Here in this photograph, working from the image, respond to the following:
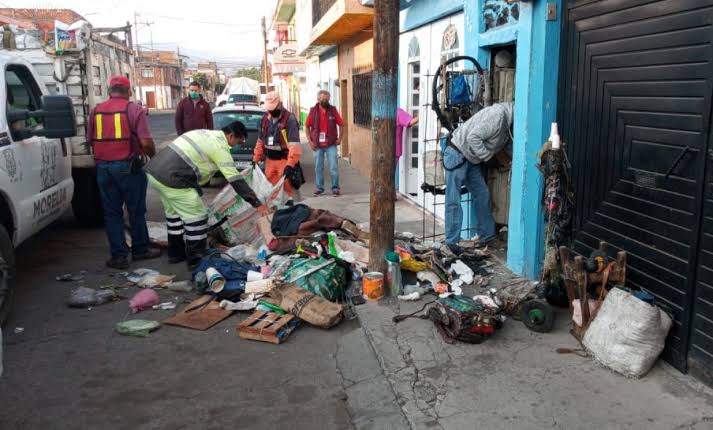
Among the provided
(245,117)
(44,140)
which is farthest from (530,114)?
(245,117)

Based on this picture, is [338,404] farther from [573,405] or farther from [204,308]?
[204,308]

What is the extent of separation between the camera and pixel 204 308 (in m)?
5.53

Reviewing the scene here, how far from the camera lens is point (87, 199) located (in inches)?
335

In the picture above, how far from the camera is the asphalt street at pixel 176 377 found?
3.75 metres

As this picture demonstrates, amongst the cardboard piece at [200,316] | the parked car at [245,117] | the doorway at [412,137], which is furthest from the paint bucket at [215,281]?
the parked car at [245,117]

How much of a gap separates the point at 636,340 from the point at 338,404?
1876 millimetres

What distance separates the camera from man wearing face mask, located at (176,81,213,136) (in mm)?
11156

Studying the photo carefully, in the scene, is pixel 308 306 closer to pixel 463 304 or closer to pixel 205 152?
pixel 463 304

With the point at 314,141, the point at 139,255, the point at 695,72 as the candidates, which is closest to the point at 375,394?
the point at 695,72

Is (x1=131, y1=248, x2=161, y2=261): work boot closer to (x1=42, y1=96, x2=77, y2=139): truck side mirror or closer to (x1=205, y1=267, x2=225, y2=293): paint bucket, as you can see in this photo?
(x1=205, y1=267, x2=225, y2=293): paint bucket

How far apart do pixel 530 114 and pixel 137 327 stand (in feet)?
12.3

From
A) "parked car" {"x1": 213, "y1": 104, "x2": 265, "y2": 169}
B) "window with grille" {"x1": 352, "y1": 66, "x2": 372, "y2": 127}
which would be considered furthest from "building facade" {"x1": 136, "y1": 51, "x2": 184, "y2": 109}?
"parked car" {"x1": 213, "y1": 104, "x2": 265, "y2": 169}

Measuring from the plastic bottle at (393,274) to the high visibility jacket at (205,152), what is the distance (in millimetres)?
1947

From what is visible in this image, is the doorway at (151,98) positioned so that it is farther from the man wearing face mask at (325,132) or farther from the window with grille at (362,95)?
the man wearing face mask at (325,132)
